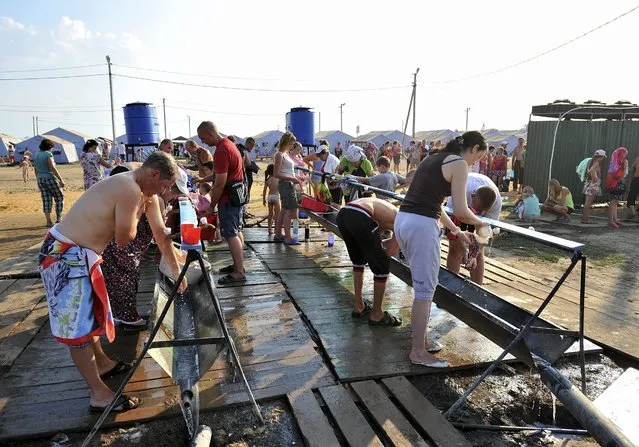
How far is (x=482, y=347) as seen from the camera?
146 inches

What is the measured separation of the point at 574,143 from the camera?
12844 mm

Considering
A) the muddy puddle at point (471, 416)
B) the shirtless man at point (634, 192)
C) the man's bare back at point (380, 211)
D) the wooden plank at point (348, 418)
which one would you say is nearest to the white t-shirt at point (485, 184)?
the man's bare back at point (380, 211)

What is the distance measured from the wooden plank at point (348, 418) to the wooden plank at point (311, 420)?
0.08 m

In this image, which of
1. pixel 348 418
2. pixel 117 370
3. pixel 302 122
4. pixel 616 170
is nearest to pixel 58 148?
pixel 302 122

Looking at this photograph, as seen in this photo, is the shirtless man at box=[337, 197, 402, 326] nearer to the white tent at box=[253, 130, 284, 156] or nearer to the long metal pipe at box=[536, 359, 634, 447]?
the long metal pipe at box=[536, 359, 634, 447]

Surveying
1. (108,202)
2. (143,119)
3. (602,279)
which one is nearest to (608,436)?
(108,202)

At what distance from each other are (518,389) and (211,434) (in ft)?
7.05

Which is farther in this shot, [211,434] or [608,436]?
[211,434]

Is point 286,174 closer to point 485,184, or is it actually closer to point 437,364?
point 485,184

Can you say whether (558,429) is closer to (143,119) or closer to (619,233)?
(619,233)

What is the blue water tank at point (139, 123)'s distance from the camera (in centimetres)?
1095

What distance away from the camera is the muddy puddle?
2555 mm

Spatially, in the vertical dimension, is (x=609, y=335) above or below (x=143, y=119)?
below

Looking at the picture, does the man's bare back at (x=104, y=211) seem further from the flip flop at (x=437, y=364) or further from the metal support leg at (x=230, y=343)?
the flip flop at (x=437, y=364)
